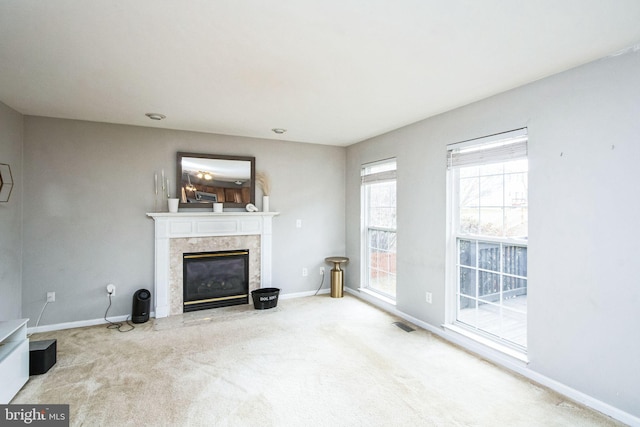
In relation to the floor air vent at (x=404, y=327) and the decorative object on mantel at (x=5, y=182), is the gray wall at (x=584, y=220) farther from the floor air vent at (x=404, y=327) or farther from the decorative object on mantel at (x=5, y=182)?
the decorative object on mantel at (x=5, y=182)

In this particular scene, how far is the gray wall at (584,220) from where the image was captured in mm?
2000

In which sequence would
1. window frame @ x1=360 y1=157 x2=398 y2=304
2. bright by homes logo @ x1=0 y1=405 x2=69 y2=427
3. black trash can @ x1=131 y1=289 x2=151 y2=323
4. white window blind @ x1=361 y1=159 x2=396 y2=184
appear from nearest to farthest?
bright by homes logo @ x1=0 y1=405 x2=69 y2=427 → black trash can @ x1=131 y1=289 x2=151 y2=323 → white window blind @ x1=361 y1=159 x2=396 y2=184 → window frame @ x1=360 y1=157 x2=398 y2=304

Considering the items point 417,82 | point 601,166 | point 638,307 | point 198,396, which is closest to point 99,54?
point 417,82

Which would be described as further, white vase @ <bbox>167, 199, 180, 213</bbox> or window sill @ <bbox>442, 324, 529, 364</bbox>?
white vase @ <bbox>167, 199, 180, 213</bbox>

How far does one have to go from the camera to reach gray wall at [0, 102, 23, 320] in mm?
3062

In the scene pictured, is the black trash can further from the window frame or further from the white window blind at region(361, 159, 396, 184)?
the white window blind at region(361, 159, 396, 184)

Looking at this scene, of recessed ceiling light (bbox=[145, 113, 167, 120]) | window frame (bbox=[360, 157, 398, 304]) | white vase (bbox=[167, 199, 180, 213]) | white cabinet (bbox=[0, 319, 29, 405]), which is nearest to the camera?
white cabinet (bbox=[0, 319, 29, 405])

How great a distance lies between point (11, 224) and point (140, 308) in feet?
5.07

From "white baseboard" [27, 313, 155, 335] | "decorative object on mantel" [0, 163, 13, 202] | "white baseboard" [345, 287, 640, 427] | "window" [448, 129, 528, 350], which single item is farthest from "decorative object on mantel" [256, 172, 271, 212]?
"decorative object on mantel" [0, 163, 13, 202]

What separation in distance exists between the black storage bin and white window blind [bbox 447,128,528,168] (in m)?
2.78

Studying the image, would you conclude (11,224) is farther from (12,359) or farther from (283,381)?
(283,381)

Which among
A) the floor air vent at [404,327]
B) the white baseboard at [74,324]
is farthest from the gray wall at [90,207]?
the floor air vent at [404,327]

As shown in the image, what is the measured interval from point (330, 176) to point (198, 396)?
358 centimetres

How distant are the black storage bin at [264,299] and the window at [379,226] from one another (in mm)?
1425
